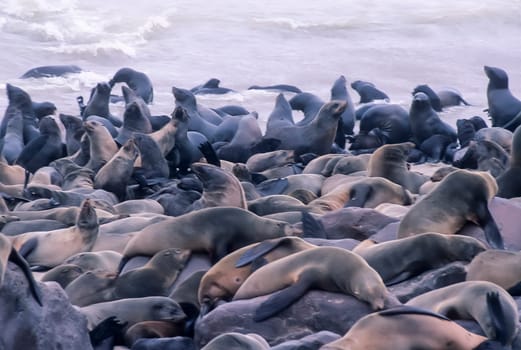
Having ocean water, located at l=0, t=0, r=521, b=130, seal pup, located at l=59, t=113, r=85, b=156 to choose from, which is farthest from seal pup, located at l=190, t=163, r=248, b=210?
ocean water, located at l=0, t=0, r=521, b=130

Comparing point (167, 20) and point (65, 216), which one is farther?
point (167, 20)

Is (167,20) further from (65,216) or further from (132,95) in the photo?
(65,216)

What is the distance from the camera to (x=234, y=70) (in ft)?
56.2

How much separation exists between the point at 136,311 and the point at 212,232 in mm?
816

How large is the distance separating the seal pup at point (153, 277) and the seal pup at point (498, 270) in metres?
1.44

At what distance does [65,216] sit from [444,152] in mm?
4289

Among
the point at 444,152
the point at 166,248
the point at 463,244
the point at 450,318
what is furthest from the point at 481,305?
the point at 444,152

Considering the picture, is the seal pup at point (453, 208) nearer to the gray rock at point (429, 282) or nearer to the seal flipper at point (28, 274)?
the gray rock at point (429, 282)

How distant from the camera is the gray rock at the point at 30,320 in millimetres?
3936

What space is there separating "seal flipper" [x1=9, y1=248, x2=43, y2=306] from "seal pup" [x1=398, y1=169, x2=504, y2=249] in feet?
7.01

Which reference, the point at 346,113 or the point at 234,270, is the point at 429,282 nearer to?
the point at 234,270

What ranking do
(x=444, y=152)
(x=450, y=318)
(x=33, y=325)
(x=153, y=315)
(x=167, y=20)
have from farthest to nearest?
1. (x=167, y=20)
2. (x=444, y=152)
3. (x=153, y=315)
4. (x=450, y=318)
5. (x=33, y=325)

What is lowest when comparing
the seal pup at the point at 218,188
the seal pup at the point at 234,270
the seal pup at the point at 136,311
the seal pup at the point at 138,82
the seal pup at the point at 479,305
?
the seal pup at the point at 138,82

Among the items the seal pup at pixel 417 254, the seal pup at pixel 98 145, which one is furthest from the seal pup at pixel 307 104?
the seal pup at pixel 417 254
